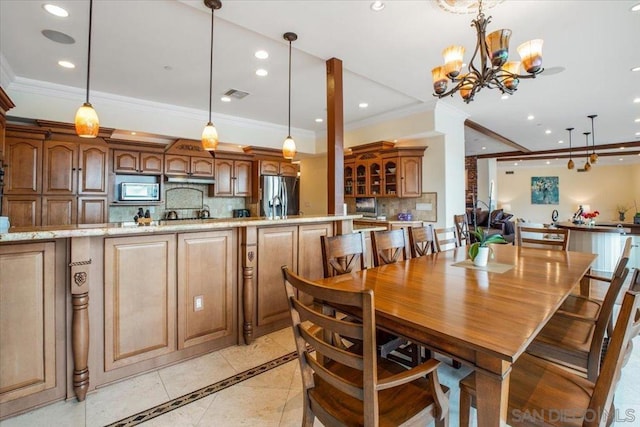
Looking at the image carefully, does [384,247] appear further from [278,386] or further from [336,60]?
[336,60]

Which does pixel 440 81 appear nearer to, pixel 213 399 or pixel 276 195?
A: pixel 213 399

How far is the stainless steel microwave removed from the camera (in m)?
4.73

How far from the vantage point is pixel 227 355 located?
96.8 inches

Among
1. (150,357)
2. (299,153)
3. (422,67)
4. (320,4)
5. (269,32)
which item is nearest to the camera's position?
→ (150,357)

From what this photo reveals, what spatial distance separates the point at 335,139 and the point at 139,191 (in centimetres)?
340

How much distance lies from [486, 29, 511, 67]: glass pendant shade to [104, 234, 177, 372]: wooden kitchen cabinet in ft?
8.74

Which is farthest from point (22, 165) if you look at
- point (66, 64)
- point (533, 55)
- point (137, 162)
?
point (533, 55)

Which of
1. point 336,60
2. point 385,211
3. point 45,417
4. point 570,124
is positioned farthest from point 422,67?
point 570,124

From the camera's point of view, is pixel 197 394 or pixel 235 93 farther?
pixel 235 93

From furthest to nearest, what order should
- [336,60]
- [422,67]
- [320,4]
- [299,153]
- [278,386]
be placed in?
[299,153]
[422,67]
[336,60]
[320,4]
[278,386]

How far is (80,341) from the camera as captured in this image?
6.16ft

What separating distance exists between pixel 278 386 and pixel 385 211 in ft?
15.5

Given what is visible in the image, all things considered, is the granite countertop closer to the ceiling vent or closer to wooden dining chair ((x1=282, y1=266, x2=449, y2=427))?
wooden dining chair ((x1=282, y1=266, x2=449, y2=427))

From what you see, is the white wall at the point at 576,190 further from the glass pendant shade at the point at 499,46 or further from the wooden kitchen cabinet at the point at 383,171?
the glass pendant shade at the point at 499,46
